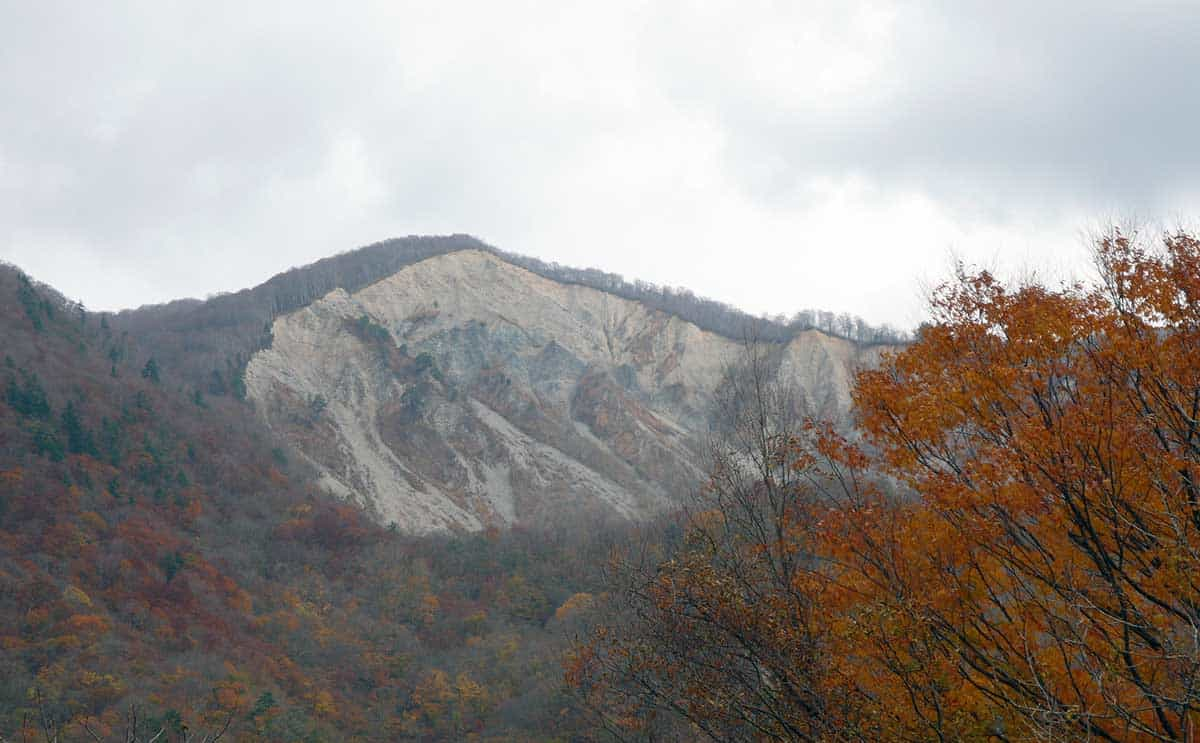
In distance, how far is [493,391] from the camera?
87.9 m

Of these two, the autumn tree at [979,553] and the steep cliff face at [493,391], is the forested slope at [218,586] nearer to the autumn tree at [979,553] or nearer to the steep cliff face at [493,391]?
the steep cliff face at [493,391]

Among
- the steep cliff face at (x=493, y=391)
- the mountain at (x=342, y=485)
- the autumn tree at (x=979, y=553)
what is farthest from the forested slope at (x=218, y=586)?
the autumn tree at (x=979, y=553)

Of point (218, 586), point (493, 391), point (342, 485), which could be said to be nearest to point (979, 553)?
point (218, 586)

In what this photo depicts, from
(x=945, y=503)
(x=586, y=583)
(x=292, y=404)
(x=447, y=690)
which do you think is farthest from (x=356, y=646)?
(x=945, y=503)

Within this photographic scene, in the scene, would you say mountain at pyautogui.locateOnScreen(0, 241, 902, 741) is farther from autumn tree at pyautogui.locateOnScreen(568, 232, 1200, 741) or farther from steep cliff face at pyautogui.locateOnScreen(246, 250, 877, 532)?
autumn tree at pyautogui.locateOnScreen(568, 232, 1200, 741)

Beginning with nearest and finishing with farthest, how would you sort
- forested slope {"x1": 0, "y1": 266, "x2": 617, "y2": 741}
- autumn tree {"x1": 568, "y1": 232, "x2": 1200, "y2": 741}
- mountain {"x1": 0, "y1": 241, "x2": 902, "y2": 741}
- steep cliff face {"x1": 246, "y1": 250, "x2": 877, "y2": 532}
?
autumn tree {"x1": 568, "y1": 232, "x2": 1200, "y2": 741}
forested slope {"x1": 0, "y1": 266, "x2": 617, "y2": 741}
mountain {"x1": 0, "y1": 241, "x2": 902, "y2": 741}
steep cliff face {"x1": 246, "y1": 250, "x2": 877, "y2": 532}

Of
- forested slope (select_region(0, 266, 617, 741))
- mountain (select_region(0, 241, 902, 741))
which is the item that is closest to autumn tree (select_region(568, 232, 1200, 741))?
mountain (select_region(0, 241, 902, 741))

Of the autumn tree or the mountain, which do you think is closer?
the autumn tree

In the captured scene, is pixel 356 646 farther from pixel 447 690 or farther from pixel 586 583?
pixel 586 583

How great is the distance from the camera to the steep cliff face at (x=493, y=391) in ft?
243

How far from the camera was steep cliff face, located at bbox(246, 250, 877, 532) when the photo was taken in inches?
2916

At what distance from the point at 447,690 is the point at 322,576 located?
16596mm

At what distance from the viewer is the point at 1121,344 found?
7750 mm

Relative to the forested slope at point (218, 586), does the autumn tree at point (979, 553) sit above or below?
above
